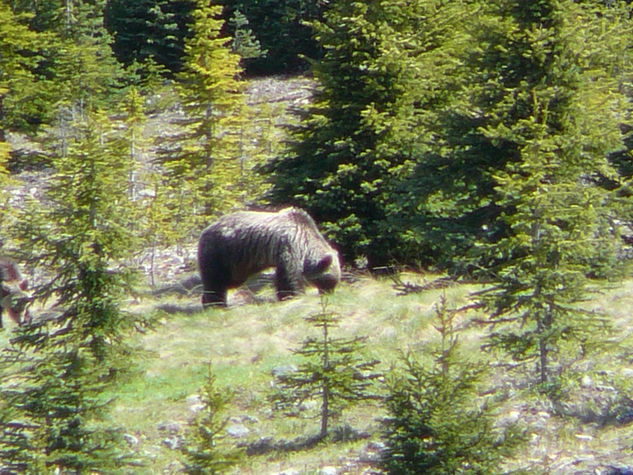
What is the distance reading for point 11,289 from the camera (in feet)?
56.9

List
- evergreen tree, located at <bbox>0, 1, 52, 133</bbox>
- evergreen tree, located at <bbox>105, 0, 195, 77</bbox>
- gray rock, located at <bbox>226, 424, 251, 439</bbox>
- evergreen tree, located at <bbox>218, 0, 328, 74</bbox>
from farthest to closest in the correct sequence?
evergreen tree, located at <bbox>218, 0, 328, 74</bbox> → evergreen tree, located at <bbox>105, 0, 195, 77</bbox> → evergreen tree, located at <bbox>0, 1, 52, 133</bbox> → gray rock, located at <bbox>226, 424, 251, 439</bbox>

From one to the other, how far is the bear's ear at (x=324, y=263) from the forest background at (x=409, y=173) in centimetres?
103

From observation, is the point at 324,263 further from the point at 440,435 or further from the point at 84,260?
the point at 440,435

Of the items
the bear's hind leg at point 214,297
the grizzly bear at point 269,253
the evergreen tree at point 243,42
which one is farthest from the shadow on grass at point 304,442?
the evergreen tree at point 243,42

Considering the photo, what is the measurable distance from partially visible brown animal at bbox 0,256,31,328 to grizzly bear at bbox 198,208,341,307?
2.73 meters

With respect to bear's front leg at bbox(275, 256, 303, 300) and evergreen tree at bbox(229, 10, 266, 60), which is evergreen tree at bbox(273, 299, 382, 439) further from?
evergreen tree at bbox(229, 10, 266, 60)

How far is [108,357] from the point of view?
1223 cm

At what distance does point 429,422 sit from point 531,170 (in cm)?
425

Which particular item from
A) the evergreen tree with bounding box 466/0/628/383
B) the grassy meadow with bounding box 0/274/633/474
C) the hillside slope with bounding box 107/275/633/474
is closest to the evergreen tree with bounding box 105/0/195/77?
the grassy meadow with bounding box 0/274/633/474

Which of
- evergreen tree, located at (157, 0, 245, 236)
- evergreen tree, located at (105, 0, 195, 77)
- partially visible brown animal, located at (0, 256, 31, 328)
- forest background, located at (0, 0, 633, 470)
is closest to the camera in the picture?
forest background, located at (0, 0, 633, 470)

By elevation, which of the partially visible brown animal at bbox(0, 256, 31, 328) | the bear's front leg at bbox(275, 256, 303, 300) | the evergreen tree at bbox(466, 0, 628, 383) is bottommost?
the partially visible brown animal at bbox(0, 256, 31, 328)

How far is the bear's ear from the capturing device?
645 inches

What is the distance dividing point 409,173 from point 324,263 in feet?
6.93

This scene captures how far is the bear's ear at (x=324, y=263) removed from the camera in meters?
16.4
